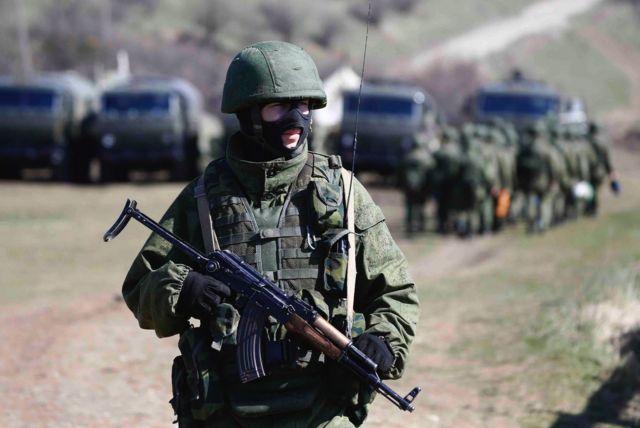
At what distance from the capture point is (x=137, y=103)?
83.3ft

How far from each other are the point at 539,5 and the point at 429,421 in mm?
66810

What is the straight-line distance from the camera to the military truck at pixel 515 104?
974 inches

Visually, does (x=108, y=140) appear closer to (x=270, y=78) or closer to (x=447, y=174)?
(x=447, y=174)

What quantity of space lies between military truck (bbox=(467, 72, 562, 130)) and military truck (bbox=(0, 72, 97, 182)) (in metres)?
7.95

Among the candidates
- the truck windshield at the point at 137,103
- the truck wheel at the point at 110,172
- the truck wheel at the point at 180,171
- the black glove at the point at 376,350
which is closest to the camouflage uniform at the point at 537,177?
the truck windshield at the point at 137,103

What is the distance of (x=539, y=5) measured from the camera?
71875 mm

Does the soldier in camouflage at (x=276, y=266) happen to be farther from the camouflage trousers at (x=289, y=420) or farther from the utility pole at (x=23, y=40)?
the utility pole at (x=23, y=40)

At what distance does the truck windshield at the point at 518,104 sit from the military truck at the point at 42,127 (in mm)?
8073

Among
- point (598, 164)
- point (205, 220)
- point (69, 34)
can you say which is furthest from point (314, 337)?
point (69, 34)

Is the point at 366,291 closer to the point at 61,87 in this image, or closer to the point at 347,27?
the point at 61,87

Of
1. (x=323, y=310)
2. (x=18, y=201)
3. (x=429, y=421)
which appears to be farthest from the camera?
(x=18, y=201)

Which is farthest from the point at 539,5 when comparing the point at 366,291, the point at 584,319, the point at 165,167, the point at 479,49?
the point at 366,291

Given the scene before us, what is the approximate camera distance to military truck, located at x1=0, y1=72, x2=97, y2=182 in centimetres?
2469

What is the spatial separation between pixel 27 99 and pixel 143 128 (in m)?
2.35
